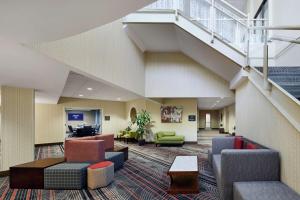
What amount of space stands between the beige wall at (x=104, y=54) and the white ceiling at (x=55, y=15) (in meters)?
0.71

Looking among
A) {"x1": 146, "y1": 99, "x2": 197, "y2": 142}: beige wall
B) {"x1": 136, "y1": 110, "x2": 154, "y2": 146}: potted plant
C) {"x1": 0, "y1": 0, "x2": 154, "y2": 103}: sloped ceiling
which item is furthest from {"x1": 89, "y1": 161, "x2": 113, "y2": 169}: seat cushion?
{"x1": 146, "y1": 99, "x2": 197, "y2": 142}: beige wall

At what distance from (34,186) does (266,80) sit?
196 inches

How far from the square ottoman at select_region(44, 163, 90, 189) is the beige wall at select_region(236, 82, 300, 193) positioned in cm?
366

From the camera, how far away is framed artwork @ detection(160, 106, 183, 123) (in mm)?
13027

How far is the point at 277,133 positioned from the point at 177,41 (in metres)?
6.03

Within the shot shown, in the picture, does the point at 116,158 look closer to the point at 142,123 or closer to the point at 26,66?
the point at 26,66

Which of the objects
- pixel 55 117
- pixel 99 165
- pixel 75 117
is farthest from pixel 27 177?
pixel 75 117

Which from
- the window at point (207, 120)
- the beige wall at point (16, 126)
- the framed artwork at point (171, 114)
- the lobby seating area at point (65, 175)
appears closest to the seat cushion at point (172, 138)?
the framed artwork at point (171, 114)

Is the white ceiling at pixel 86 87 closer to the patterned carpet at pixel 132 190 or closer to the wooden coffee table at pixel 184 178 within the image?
the patterned carpet at pixel 132 190

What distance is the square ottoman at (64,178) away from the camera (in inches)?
192

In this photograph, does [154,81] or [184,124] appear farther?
[184,124]

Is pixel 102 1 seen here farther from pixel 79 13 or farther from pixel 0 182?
pixel 0 182

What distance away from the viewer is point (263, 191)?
10.2ft

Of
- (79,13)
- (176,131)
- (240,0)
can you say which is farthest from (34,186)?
(240,0)
